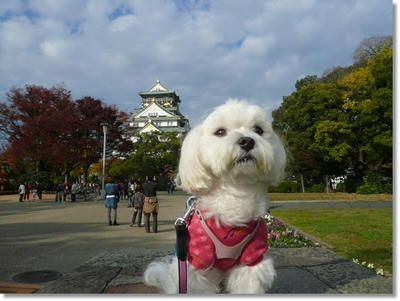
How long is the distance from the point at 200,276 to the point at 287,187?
2823cm

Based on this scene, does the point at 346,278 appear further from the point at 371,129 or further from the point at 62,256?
the point at 371,129

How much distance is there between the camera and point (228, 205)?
2.30 meters

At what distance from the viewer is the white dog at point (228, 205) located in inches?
87.7

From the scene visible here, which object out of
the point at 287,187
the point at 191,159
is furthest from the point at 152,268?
the point at 287,187

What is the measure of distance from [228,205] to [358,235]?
18.0ft

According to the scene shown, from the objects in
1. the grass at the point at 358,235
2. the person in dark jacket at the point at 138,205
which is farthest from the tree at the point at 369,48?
the person in dark jacket at the point at 138,205

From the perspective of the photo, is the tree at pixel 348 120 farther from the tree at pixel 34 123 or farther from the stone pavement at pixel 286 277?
the stone pavement at pixel 286 277

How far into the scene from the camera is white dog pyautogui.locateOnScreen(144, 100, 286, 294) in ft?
7.31

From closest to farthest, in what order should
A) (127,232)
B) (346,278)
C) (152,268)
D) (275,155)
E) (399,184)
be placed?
(275,155), (399,184), (152,268), (346,278), (127,232)

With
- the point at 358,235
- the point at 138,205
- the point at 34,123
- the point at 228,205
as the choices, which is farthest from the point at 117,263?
the point at 34,123

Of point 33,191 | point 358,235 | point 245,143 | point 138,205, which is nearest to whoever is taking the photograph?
point 245,143

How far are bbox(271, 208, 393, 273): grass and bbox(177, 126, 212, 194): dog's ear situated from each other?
128 inches

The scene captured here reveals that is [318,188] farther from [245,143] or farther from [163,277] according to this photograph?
[245,143]

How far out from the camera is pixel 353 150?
79.8 ft
